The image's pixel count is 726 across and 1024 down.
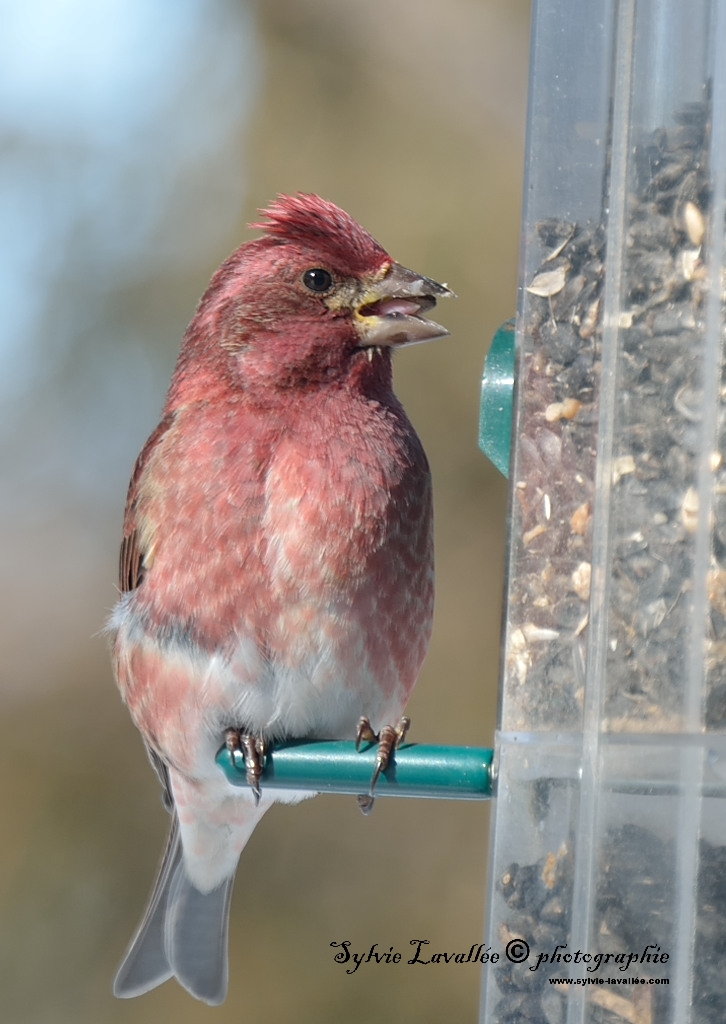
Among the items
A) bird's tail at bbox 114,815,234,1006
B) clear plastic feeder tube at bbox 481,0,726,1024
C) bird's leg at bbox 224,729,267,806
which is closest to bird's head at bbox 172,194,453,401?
clear plastic feeder tube at bbox 481,0,726,1024

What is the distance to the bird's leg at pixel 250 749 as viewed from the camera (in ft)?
12.7

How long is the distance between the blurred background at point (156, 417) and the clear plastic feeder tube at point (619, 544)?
14.5 ft

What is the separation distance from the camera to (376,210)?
830 centimetres

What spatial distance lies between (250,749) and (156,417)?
17.0 feet

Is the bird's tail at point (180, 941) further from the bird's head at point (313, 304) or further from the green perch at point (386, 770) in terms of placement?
the bird's head at point (313, 304)

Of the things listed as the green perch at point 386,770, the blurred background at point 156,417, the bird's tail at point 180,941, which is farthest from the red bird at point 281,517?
the blurred background at point 156,417

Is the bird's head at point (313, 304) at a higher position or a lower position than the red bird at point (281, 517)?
higher

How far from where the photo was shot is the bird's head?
4.23 metres

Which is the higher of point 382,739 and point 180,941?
point 382,739

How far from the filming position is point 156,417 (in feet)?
29.1

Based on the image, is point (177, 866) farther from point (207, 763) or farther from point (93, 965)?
point (93, 965)

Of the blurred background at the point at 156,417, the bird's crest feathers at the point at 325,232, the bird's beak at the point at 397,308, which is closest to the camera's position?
the bird's beak at the point at 397,308

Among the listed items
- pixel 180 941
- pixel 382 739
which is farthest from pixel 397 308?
pixel 180 941

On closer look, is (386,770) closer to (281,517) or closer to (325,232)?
(281,517)
